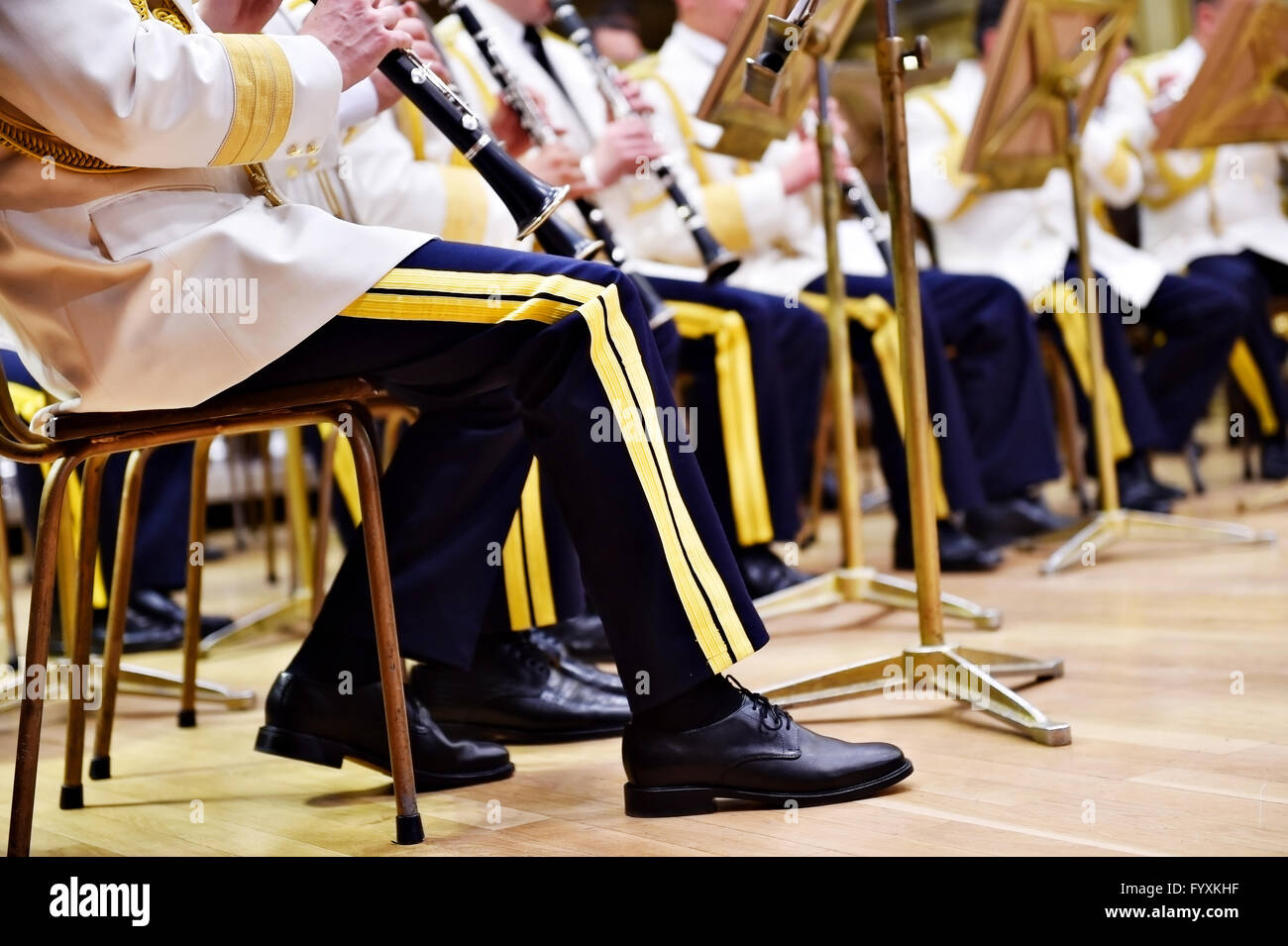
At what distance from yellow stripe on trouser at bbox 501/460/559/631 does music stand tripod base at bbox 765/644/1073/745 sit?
319 mm

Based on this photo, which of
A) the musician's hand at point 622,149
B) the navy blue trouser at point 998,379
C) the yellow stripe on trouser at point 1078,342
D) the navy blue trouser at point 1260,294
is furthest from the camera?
the navy blue trouser at point 1260,294

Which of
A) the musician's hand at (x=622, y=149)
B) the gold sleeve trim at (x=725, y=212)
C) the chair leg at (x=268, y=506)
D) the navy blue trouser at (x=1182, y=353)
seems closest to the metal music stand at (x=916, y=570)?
the musician's hand at (x=622, y=149)

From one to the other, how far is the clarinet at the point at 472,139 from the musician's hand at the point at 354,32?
0.45 feet

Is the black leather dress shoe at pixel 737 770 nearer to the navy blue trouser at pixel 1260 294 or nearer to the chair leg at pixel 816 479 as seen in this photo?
the chair leg at pixel 816 479

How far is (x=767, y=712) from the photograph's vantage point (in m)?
1.47

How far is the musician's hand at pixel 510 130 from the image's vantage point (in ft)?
7.77

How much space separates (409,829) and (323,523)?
1288 millimetres

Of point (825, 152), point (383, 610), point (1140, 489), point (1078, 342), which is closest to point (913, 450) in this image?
point (383, 610)

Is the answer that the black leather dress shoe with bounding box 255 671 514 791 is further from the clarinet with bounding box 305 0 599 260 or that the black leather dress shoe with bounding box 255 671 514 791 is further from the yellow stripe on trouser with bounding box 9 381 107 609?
the clarinet with bounding box 305 0 599 260

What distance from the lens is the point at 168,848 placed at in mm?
1460

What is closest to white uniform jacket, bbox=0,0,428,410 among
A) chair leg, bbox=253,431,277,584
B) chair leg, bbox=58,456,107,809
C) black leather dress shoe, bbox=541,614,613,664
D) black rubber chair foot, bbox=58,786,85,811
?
chair leg, bbox=58,456,107,809

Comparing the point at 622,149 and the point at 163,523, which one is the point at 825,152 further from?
the point at 163,523

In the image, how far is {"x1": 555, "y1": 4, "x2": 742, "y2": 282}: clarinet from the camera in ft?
8.87
